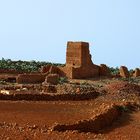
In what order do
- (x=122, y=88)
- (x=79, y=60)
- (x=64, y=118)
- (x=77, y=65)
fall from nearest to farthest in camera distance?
(x=64, y=118)
(x=122, y=88)
(x=79, y=60)
(x=77, y=65)

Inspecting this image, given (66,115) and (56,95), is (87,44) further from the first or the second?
(66,115)

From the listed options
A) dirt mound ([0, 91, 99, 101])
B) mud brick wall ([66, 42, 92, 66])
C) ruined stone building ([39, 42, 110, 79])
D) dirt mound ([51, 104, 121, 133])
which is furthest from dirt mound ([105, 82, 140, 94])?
mud brick wall ([66, 42, 92, 66])

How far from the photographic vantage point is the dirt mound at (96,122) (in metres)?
16.5

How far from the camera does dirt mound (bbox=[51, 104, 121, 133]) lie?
16489 mm

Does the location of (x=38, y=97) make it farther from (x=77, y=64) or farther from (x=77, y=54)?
(x=77, y=54)

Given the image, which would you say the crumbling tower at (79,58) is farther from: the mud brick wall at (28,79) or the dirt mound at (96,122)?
the dirt mound at (96,122)

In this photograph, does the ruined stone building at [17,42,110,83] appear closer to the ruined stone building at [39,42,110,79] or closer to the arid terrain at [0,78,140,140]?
the ruined stone building at [39,42,110,79]

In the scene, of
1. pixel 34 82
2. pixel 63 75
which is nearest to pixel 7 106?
pixel 34 82

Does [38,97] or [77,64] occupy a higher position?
[77,64]

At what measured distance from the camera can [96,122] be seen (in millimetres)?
18516

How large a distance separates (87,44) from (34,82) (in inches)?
333

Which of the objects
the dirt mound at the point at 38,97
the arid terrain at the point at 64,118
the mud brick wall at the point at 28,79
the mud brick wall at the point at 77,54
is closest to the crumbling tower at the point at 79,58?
the mud brick wall at the point at 77,54

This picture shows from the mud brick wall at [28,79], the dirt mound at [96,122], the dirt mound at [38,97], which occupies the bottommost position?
the dirt mound at [96,122]

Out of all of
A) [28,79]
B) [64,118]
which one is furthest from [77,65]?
[64,118]
